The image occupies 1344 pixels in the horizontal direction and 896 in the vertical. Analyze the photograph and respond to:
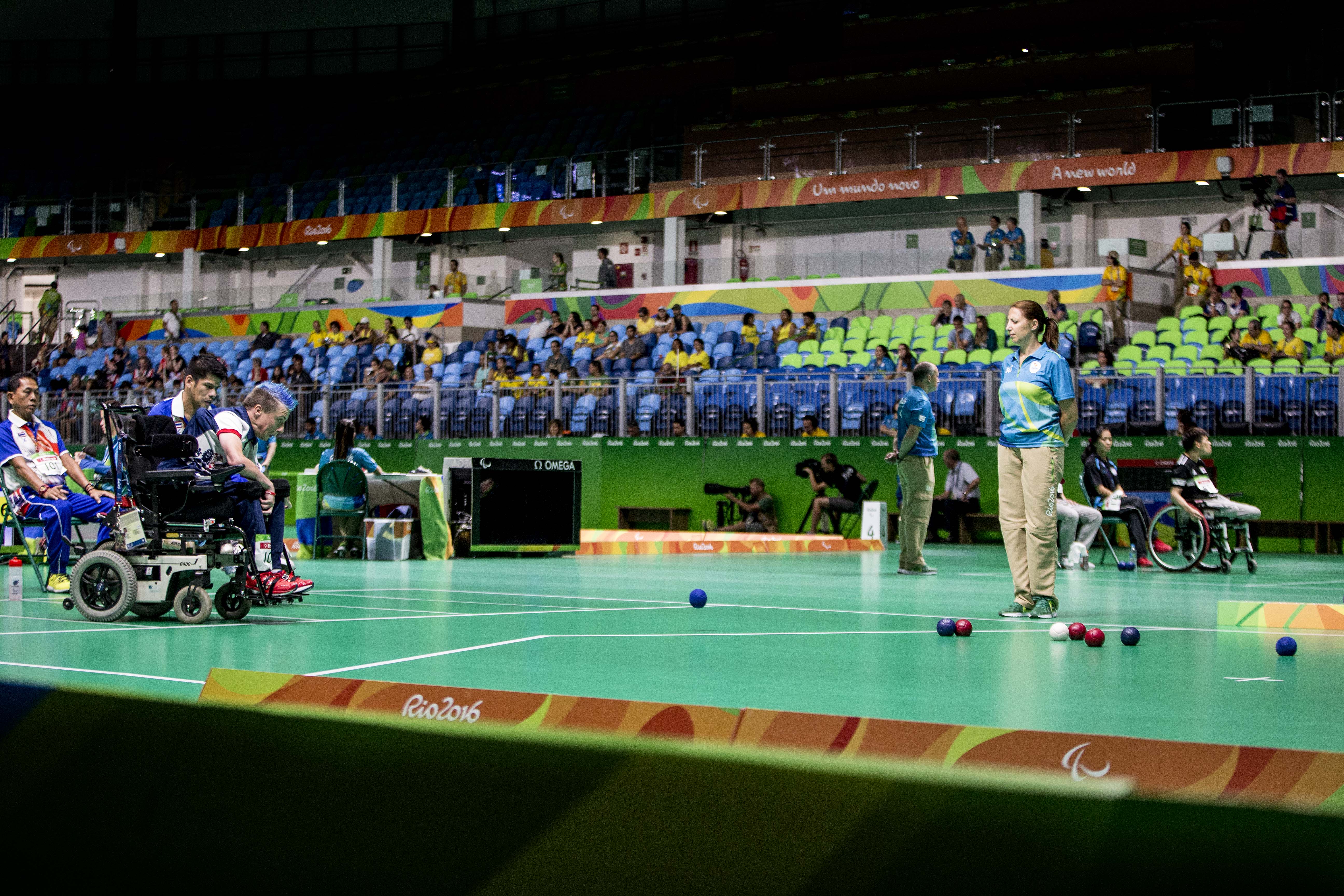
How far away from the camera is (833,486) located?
20438mm

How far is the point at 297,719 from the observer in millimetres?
1973

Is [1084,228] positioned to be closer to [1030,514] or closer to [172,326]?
[1030,514]

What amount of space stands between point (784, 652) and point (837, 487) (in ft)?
45.6

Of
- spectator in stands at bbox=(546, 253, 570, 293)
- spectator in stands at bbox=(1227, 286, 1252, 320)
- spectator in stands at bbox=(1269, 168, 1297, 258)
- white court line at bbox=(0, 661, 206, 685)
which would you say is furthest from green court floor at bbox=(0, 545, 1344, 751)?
spectator in stands at bbox=(546, 253, 570, 293)

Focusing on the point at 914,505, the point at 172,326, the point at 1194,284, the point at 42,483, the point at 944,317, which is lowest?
the point at 914,505

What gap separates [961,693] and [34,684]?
12.3 feet

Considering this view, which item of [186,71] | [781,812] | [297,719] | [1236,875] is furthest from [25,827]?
[186,71]

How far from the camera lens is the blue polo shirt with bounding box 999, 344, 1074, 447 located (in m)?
8.17

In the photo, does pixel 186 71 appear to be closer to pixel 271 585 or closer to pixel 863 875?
pixel 271 585

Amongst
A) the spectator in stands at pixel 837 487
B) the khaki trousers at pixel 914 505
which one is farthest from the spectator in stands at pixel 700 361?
the khaki trousers at pixel 914 505

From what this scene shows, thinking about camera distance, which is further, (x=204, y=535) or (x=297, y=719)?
(x=204, y=535)

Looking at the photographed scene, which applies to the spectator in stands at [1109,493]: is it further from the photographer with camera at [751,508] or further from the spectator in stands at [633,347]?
the spectator in stands at [633,347]

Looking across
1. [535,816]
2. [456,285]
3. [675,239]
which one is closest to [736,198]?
[675,239]

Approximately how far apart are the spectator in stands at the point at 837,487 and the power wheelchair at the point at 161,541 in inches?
505
